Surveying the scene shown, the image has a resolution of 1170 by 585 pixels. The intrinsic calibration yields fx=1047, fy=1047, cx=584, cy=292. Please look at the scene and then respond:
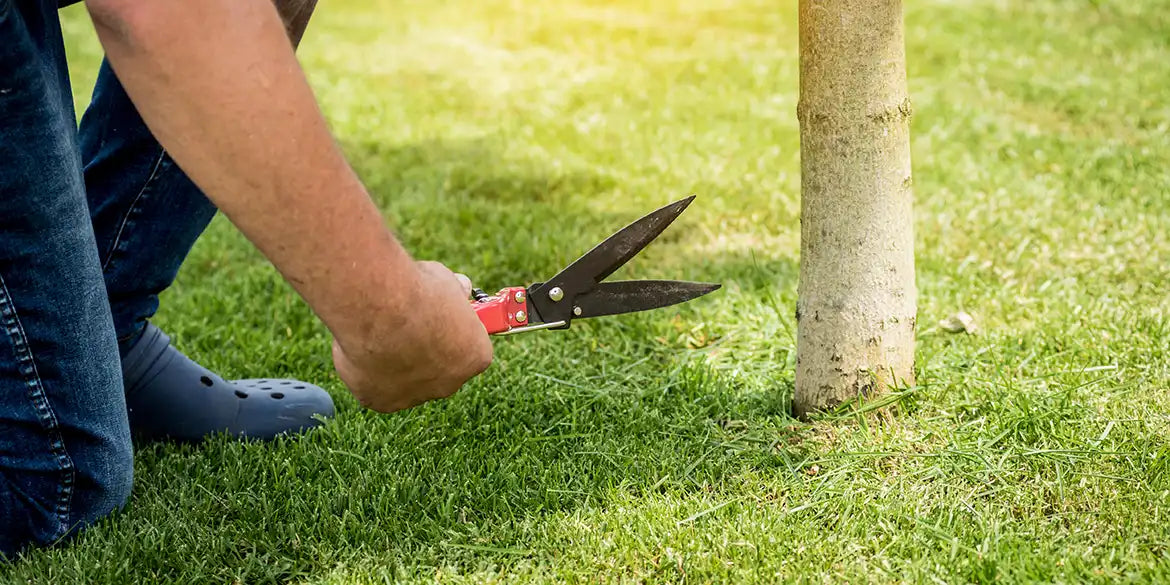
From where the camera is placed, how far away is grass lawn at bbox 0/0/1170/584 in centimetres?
Result: 177

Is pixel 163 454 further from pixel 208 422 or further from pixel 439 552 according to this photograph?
pixel 439 552

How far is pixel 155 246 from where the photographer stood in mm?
2104

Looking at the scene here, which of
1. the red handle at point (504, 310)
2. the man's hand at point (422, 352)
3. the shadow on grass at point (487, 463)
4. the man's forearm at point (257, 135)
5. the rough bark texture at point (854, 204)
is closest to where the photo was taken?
the man's forearm at point (257, 135)

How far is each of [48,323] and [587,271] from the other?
2.79 ft

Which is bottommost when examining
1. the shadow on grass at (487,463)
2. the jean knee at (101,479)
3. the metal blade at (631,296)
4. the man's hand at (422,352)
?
the shadow on grass at (487,463)

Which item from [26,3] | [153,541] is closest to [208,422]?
[153,541]

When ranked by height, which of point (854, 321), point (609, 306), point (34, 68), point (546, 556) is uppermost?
point (34, 68)

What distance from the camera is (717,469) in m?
2.01

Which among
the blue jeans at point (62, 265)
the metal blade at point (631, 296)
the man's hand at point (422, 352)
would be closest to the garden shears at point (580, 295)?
the metal blade at point (631, 296)

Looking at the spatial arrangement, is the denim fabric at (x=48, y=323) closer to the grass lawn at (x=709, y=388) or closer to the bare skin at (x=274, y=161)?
the grass lawn at (x=709, y=388)

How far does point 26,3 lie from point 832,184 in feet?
4.54

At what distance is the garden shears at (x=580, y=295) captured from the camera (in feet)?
5.65

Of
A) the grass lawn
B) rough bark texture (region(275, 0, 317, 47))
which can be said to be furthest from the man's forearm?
rough bark texture (region(275, 0, 317, 47))

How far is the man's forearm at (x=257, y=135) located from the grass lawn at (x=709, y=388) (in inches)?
29.7
